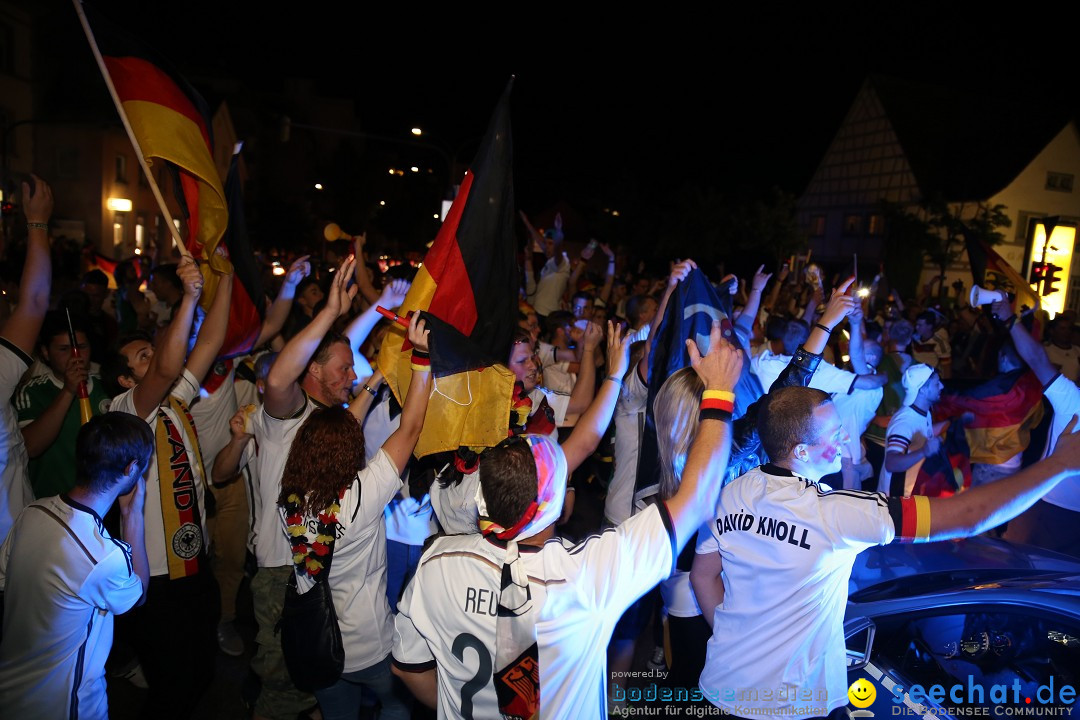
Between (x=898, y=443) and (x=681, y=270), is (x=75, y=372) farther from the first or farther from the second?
(x=898, y=443)

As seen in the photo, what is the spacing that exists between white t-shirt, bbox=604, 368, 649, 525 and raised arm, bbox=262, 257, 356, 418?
1897mm

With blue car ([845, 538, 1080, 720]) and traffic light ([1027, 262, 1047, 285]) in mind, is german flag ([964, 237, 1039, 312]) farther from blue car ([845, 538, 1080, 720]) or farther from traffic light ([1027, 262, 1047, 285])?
blue car ([845, 538, 1080, 720])

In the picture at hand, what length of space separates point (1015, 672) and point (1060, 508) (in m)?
2.90

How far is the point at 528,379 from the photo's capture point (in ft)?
15.2

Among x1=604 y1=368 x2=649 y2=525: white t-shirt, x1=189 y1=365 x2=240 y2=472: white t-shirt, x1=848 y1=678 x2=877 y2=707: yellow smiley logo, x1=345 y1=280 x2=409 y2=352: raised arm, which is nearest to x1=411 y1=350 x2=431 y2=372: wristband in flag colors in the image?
x1=345 y1=280 x2=409 y2=352: raised arm

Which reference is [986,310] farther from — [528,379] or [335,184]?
[335,184]

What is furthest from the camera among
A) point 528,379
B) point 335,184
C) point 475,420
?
point 335,184

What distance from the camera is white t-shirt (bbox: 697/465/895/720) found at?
2.70 m

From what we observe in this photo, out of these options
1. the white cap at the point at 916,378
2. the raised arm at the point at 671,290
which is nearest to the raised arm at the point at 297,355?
the raised arm at the point at 671,290

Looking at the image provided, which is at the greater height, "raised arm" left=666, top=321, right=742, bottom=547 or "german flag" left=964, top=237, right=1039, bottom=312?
"german flag" left=964, top=237, right=1039, bottom=312

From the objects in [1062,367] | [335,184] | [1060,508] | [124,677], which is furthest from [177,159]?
[335,184]

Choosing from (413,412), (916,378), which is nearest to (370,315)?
(413,412)

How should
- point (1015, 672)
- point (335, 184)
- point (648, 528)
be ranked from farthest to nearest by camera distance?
point (335, 184) → point (1015, 672) → point (648, 528)

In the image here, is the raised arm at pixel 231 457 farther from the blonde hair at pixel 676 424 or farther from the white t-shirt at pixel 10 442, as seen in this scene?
the blonde hair at pixel 676 424
